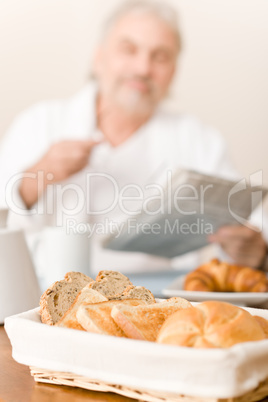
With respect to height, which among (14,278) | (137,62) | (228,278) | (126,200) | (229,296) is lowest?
(126,200)

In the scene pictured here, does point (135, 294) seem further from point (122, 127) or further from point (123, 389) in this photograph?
point (122, 127)

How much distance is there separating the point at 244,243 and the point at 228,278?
68cm

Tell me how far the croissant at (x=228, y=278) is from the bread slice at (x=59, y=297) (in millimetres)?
678

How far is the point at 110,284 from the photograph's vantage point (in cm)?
59

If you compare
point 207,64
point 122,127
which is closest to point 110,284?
point 122,127

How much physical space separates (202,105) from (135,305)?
8.24 ft

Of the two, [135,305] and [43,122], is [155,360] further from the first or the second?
[43,122]

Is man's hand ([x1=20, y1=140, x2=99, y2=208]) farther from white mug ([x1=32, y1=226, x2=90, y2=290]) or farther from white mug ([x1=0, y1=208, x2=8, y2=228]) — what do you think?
white mug ([x1=0, y1=208, x2=8, y2=228])

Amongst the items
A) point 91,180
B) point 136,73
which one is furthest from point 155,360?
point 136,73

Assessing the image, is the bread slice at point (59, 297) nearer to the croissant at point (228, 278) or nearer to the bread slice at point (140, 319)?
the bread slice at point (140, 319)

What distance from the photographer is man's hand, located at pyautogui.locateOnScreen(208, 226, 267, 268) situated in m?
1.98

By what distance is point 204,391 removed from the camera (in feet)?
1.29

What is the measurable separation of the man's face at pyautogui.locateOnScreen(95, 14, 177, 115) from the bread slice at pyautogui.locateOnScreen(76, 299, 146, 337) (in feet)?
8.20

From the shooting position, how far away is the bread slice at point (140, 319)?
451mm
